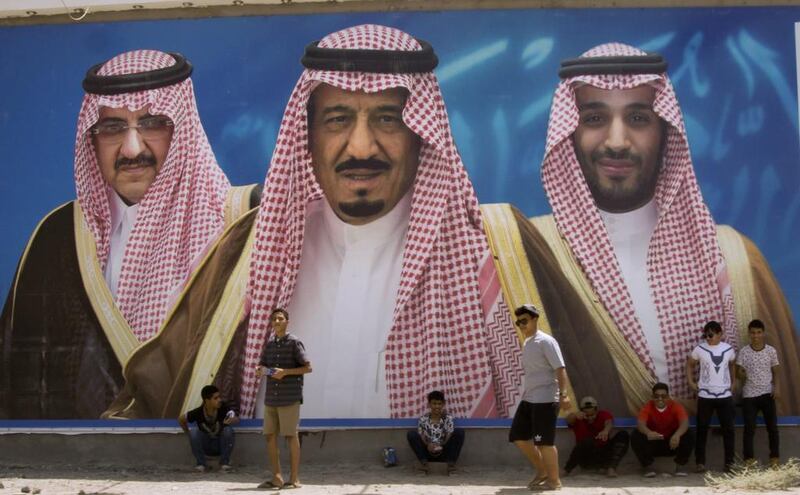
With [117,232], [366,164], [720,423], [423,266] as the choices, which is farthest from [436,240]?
[117,232]

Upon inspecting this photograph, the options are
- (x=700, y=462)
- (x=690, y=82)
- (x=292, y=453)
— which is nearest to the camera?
(x=292, y=453)

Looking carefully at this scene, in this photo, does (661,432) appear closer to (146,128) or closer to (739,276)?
(739,276)

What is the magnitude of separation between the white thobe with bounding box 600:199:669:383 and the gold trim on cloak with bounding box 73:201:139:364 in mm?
3984

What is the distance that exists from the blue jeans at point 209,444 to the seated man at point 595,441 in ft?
8.49

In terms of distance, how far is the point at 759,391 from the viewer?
7875 mm

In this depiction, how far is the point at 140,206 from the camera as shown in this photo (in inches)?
345

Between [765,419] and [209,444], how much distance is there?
4.25m

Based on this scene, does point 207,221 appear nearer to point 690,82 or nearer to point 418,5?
point 418,5

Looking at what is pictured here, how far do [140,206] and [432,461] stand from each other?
323 centimetres

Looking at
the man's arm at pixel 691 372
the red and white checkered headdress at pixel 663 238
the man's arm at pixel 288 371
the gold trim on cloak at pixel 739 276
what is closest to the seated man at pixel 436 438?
the man's arm at pixel 288 371

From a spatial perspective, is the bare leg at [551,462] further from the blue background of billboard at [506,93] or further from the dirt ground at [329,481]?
the blue background of billboard at [506,93]

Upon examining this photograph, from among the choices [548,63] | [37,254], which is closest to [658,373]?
[548,63]

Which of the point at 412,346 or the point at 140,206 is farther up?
the point at 140,206

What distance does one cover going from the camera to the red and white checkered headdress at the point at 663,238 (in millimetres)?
8250
